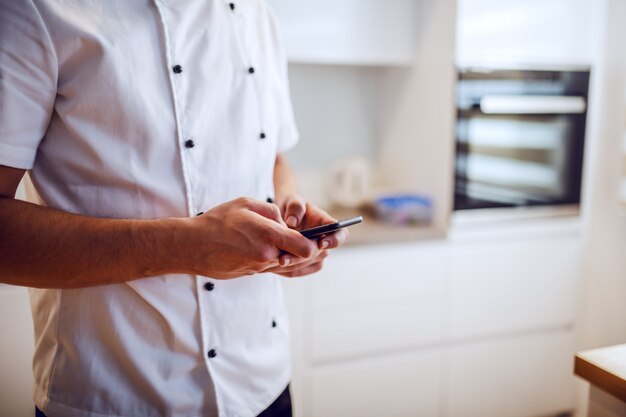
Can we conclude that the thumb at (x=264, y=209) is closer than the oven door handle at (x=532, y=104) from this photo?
Yes

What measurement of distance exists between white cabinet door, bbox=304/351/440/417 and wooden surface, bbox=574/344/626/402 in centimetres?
99

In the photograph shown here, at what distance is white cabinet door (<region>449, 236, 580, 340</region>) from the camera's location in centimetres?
179

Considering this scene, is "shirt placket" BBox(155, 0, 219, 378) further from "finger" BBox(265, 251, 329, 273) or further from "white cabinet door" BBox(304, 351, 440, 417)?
"white cabinet door" BBox(304, 351, 440, 417)

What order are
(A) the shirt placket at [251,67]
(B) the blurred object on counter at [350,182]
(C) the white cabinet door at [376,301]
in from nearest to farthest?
1. (A) the shirt placket at [251,67]
2. (C) the white cabinet door at [376,301]
3. (B) the blurred object on counter at [350,182]

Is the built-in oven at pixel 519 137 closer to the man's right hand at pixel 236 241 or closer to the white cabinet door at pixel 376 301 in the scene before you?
the white cabinet door at pixel 376 301

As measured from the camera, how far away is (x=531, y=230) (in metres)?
1.85

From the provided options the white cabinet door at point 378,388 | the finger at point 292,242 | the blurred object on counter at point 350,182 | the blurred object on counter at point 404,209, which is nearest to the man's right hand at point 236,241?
the finger at point 292,242

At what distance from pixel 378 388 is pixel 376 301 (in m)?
0.26

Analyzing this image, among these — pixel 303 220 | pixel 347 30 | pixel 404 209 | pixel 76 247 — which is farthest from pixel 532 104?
pixel 76 247

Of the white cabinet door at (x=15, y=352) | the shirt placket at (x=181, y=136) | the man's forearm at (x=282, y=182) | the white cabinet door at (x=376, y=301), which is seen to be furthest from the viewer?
the white cabinet door at (x=376, y=301)

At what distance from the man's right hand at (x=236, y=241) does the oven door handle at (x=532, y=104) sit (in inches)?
46.8

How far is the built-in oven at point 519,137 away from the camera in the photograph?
174 cm

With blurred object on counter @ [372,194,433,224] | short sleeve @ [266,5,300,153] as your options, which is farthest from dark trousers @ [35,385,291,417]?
blurred object on counter @ [372,194,433,224]

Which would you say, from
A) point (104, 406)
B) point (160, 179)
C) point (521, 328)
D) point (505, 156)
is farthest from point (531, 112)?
point (104, 406)
